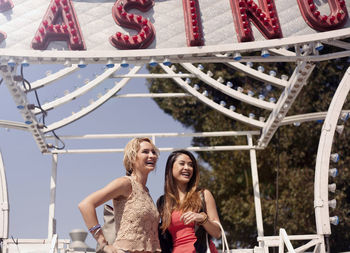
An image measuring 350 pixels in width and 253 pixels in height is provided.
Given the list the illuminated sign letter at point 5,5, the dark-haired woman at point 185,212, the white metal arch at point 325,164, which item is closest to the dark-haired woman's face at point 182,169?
the dark-haired woman at point 185,212

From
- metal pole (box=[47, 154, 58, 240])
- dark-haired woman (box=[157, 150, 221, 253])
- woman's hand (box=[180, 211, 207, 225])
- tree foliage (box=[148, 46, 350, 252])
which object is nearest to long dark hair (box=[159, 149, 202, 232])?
dark-haired woman (box=[157, 150, 221, 253])

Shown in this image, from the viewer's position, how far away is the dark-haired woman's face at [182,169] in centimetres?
418

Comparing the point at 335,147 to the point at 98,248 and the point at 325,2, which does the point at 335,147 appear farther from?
the point at 98,248

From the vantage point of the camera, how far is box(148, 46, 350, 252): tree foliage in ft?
59.0

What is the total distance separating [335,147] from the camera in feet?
60.1

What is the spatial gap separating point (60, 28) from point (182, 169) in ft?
10.6

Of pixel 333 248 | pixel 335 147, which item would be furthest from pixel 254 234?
pixel 335 147

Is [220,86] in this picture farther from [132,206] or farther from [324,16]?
[132,206]

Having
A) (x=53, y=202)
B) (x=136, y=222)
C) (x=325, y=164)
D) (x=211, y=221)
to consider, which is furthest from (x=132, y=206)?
(x=53, y=202)

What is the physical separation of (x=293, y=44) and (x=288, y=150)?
1357 cm

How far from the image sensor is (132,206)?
3.57 m

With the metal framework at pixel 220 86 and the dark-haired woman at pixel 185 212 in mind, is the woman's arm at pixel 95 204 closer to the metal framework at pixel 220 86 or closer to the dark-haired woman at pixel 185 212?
the dark-haired woman at pixel 185 212

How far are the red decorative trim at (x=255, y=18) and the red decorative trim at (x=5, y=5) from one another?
9.61 ft

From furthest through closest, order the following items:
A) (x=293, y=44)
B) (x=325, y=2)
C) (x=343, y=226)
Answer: (x=343, y=226) < (x=325, y=2) < (x=293, y=44)
